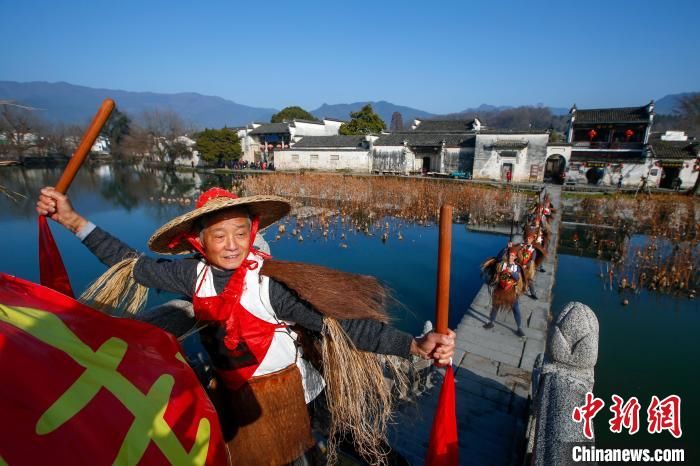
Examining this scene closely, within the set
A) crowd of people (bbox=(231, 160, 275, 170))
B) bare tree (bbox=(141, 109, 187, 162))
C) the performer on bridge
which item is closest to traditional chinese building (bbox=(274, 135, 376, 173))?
crowd of people (bbox=(231, 160, 275, 170))

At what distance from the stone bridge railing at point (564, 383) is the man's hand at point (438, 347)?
1.05 metres

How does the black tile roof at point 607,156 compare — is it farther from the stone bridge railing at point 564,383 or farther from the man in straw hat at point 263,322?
the man in straw hat at point 263,322

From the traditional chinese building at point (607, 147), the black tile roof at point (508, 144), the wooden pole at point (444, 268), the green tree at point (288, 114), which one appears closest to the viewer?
the wooden pole at point (444, 268)

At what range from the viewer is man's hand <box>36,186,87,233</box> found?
1.76m

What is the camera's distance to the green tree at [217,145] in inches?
1433

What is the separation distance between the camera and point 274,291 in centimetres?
164

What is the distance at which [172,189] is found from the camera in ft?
87.4

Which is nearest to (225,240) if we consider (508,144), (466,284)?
(466,284)

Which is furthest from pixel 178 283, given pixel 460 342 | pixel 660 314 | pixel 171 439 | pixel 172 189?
pixel 172 189

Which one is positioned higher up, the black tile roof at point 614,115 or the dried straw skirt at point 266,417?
the black tile roof at point 614,115

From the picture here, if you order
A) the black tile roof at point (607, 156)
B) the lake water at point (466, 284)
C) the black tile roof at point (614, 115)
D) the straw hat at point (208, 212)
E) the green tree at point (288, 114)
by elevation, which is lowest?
the lake water at point (466, 284)

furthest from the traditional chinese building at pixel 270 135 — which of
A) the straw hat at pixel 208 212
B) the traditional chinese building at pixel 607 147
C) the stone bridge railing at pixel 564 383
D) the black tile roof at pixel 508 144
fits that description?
the stone bridge railing at pixel 564 383

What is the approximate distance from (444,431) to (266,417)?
→ 0.95 metres

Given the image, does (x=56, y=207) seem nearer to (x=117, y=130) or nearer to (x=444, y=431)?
(x=444, y=431)
